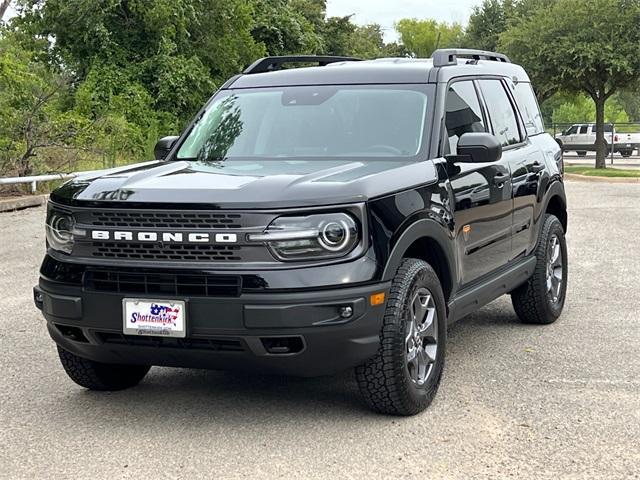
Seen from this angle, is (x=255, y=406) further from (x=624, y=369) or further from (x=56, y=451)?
(x=624, y=369)

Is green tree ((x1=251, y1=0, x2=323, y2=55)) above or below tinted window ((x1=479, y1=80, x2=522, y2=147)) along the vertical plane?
above

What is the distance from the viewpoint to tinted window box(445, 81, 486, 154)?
5.56 metres

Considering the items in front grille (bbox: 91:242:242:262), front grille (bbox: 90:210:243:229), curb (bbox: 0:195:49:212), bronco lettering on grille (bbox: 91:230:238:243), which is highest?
front grille (bbox: 90:210:243:229)

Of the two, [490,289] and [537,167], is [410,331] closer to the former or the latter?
[490,289]

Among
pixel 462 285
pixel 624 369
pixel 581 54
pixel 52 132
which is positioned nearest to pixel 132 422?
pixel 462 285

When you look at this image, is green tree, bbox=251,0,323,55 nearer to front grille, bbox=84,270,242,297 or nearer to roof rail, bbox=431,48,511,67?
roof rail, bbox=431,48,511,67

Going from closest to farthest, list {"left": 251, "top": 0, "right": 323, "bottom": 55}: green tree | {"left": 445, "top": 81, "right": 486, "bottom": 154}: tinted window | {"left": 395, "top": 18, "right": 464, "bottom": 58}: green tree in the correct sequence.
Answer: {"left": 445, "top": 81, "right": 486, "bottom": 154}: tinted window < {"left": 251, "top": 0, "right": 323, "bottom": 55}: green tree < {"left": 395, "top": 18, "right": 464, "bottom": 58}: green tree

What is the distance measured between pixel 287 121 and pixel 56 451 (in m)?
2.48

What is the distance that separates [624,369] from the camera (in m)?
5.62

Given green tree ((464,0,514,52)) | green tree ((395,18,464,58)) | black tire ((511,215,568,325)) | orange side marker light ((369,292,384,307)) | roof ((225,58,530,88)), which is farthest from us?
green tree ((395,18,464,58))

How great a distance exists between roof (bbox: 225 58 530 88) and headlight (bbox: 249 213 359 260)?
1.77 meters

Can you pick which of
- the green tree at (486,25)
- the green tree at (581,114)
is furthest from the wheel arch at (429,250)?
the green tree at (581,114)

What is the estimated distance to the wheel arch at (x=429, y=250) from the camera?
445 cm

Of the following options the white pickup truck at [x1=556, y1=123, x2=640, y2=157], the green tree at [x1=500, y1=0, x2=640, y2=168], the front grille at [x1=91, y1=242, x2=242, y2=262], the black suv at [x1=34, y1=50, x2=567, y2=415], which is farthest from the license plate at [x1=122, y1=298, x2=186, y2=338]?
the white pickup truck at [x1=556, y1=123, x2=640, y2=157]
